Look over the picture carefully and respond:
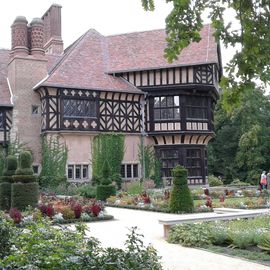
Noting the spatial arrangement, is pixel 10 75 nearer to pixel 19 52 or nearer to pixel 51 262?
pixel 19 52

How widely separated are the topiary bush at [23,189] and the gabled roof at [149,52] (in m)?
13.4

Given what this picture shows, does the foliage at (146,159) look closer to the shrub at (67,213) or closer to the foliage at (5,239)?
the shrub at (67,213)

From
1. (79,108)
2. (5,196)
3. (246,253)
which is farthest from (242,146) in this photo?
(246,253)

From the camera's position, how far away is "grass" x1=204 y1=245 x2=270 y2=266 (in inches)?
356

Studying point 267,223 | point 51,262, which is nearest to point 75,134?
point 267,223

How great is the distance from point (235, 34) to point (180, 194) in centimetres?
1271

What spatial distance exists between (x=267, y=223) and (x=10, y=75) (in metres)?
21.0

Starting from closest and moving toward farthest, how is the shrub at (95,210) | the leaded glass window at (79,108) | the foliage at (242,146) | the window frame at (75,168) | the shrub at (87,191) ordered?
1. the shrub at (95,210)
2. the shrub at (87,191)
3. the leaded glass window at (79,108)
4. the window frame at (75,168)
5. the foliage at (242,146)

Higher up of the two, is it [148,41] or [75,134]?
[148,41]

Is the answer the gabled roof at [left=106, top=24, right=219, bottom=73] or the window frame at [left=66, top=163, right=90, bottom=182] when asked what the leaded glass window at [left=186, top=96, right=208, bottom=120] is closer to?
the gabled roof at [left=106, top=24, right=219, bottom=73]

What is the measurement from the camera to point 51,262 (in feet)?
15.7

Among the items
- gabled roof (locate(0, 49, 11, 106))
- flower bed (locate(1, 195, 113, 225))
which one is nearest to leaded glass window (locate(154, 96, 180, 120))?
gabled roof (locate(0, 49, 11, 106))

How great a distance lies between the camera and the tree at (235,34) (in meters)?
5.35

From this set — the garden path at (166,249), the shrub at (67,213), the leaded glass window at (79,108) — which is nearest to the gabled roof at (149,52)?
the leaded glass window at (79,108)
